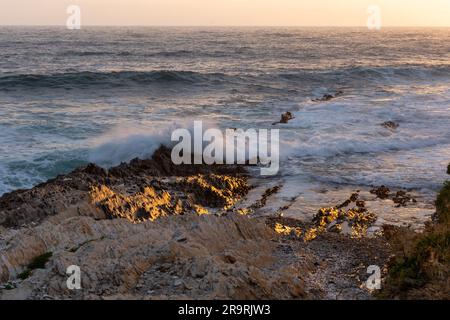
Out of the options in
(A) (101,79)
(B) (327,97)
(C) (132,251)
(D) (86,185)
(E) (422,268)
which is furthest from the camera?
(A) (101,79)

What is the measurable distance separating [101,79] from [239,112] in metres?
15.9

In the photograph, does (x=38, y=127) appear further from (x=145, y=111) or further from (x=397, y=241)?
(x=397, y=241)

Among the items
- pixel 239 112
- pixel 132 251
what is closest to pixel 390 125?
pixel 239 112

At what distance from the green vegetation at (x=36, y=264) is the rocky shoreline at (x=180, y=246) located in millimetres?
17

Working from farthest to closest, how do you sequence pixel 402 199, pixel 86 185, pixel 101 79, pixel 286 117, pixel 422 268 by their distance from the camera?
pixel 101 79 → pixel 286 117 → pixel 402 199 → pixel 86 185 → pixel 422 268

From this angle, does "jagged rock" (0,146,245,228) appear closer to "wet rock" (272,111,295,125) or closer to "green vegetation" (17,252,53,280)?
"green vegetation" (17,252,53,280)

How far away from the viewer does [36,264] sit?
7.40m

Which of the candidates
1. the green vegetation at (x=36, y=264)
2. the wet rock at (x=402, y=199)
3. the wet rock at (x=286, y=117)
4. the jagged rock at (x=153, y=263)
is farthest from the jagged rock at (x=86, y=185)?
the wet rock at (x=286, y=117)

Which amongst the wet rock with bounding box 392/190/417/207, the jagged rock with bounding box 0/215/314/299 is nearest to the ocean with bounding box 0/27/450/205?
the wet rock with bounding box 392/190/417/207

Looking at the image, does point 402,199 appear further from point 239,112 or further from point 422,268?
point 239,112

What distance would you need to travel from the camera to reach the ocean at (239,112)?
56.1 feet

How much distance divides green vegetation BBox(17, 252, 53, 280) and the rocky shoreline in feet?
0.05

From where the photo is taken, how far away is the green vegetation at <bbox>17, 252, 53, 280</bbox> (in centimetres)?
716
